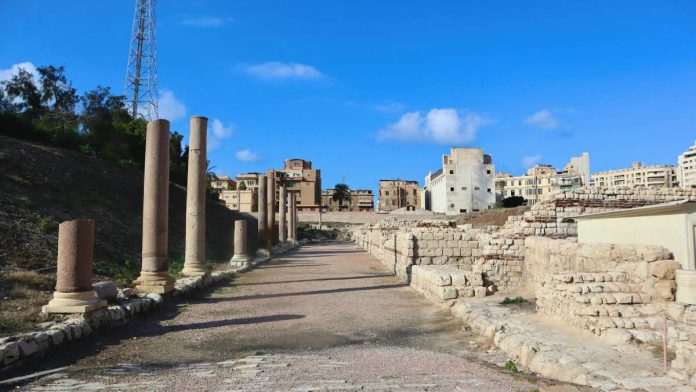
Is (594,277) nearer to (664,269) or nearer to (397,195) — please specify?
(664,269)

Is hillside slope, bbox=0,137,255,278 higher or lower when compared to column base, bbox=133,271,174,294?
higher

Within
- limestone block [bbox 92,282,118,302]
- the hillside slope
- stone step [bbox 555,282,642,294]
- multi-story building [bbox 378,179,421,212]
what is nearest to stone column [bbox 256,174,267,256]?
the hillside slope

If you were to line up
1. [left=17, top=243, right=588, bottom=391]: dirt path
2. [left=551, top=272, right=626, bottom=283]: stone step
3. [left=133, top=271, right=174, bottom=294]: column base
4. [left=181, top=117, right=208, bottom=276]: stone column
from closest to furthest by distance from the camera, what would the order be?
[left=17, top=243, right=588, bottom=391]: dirt path < [left=551, top=272, right=626, bottom=283]: stone step < [left=133, top=271, right=174, bottom=294]: column base < [left=181, top=117, right=208, bottom=276]: stone column

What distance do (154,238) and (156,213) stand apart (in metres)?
0.58

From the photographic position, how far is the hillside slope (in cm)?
1498

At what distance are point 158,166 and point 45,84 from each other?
1879 inches

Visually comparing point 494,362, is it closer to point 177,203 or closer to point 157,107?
point 177,203

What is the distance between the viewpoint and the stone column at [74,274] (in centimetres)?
789

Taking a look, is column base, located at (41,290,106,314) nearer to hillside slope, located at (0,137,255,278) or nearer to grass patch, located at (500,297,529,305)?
hillside slope, located at (0,137,255,278)

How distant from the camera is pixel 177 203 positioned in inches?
1454

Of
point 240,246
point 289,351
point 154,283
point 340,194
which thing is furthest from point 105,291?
point 340,194

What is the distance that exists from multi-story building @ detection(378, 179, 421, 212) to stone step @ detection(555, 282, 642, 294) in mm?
114196

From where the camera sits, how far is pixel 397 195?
411ft

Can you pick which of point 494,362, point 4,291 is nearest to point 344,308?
point 494,362
